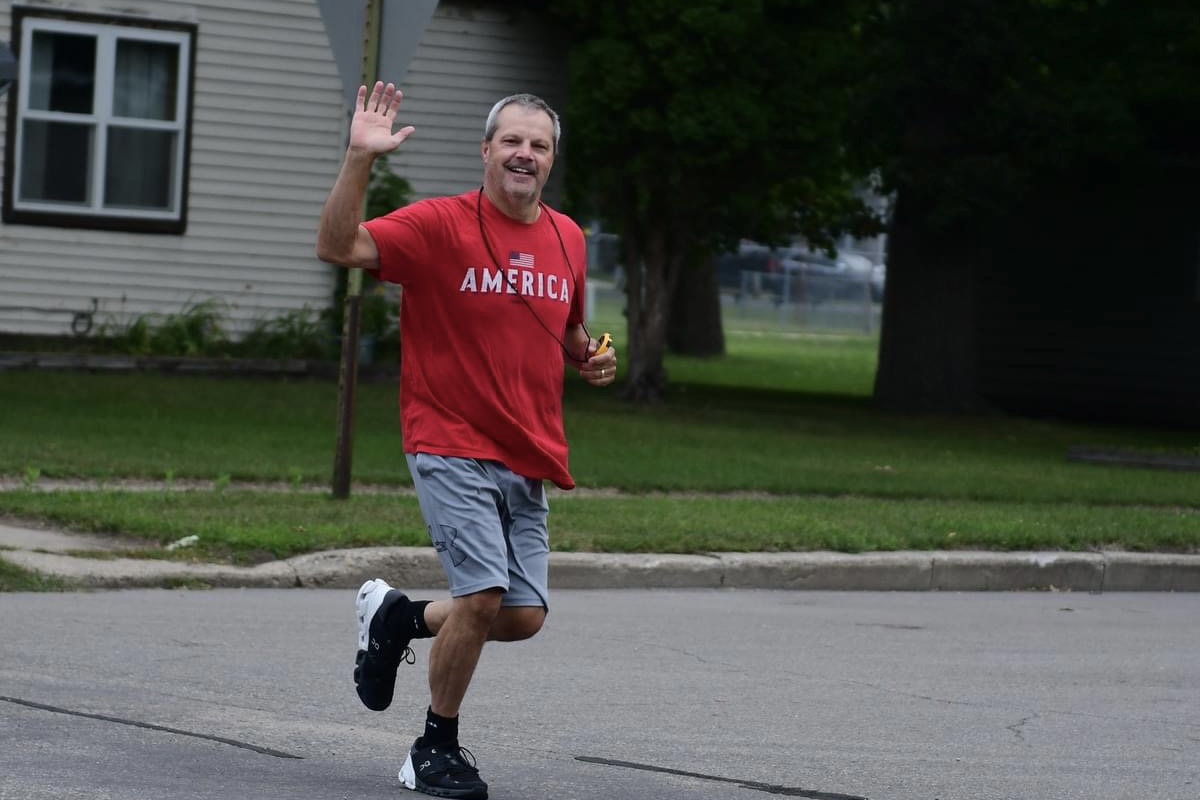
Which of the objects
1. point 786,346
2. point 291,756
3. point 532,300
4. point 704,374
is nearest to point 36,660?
point 291,756

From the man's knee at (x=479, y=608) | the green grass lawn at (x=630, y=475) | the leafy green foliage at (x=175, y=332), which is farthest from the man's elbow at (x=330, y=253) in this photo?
the leafy green foliage at (x=175, y=332)

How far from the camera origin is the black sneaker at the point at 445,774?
5.76 meters

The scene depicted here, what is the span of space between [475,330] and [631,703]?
7.28 feet

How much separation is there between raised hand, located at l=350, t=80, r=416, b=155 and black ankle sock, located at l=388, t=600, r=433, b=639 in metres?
1.38

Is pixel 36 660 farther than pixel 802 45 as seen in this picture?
No

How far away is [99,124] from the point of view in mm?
20281

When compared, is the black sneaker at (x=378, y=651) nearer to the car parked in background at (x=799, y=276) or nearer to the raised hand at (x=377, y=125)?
the raised hand at (x=377, y=125)

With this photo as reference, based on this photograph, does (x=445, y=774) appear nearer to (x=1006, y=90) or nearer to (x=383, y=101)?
(x=383, y=101)

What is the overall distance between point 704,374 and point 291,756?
77.8ft

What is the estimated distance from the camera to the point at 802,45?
20.7 m

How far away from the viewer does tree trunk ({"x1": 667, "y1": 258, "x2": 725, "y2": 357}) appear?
34.7 metres

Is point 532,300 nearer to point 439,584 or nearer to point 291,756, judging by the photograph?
point 291,756

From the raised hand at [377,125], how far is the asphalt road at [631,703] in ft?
5.83

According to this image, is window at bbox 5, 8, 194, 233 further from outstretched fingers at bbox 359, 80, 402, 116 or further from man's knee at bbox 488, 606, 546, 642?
man's knee at bbox 488, 606, 546, 642
